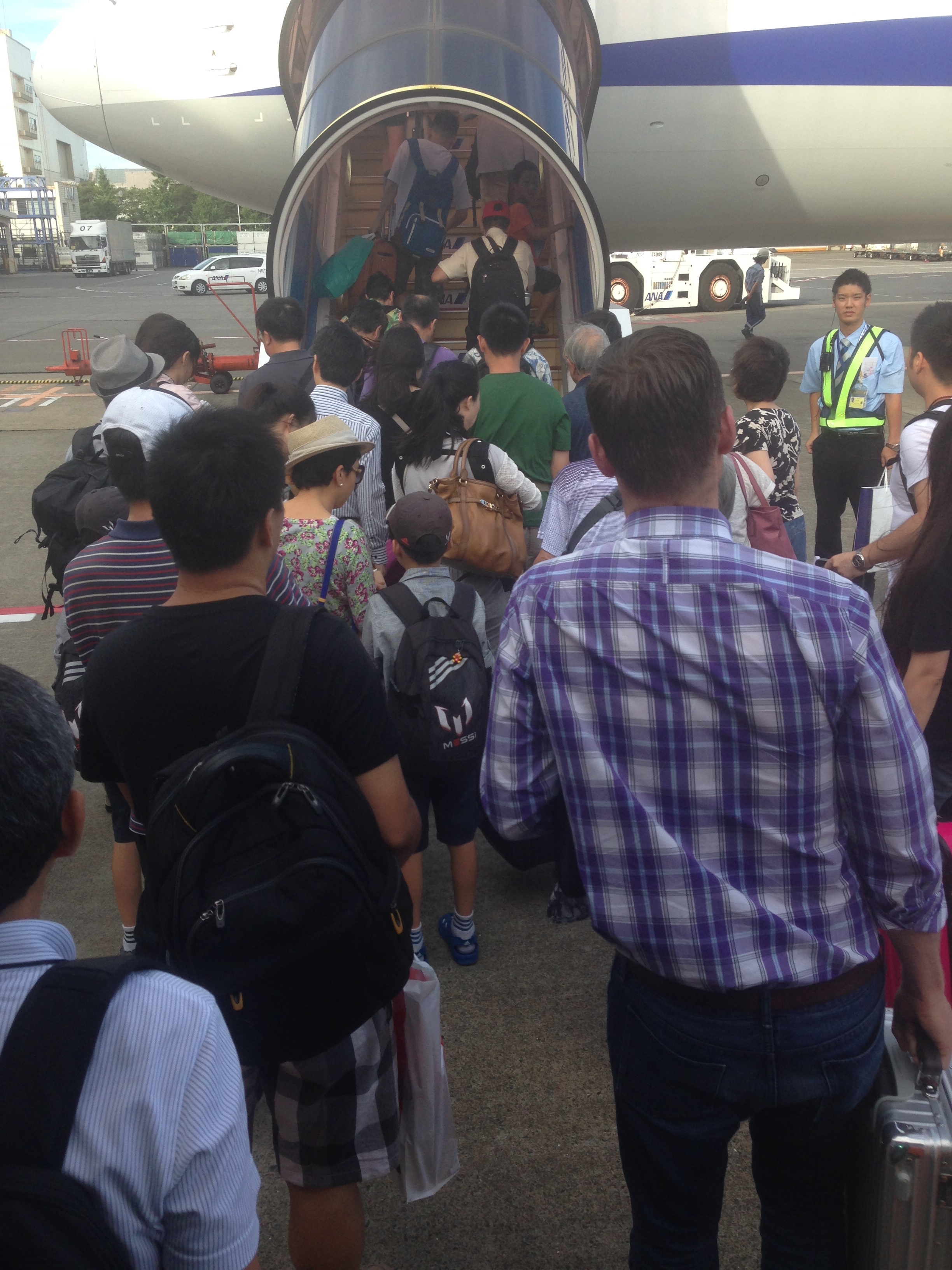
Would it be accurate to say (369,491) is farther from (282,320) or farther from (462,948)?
(462,948)

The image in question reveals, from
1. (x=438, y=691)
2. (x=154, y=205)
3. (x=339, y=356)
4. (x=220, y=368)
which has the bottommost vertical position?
(x=220, y=368)

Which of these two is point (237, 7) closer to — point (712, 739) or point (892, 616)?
point (892, 616)

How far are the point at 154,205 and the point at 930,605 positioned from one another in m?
91.9

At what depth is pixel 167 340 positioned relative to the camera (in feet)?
13.9

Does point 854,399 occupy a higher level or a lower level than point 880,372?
lower

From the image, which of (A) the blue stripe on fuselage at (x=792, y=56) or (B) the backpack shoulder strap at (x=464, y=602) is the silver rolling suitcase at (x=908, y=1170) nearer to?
(B) the backpack shoulder strap at (x=464, y=602)

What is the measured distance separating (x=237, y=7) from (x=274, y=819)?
9312 millimetres

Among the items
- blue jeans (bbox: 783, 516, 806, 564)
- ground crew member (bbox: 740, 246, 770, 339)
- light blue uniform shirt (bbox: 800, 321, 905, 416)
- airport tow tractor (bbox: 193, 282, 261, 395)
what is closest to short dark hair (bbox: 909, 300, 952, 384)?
blue jeans (bbox: 783, 516, 806, 564)

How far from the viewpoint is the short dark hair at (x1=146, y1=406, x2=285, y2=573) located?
169cm

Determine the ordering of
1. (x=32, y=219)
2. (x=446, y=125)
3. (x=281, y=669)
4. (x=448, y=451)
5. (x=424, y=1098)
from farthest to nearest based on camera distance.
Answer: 1. (x=32, y=219)
2. (x=446, y=125)
3. (x=448, y=451)
4. (x=424, y=1098)
5. (x=281, y=669)

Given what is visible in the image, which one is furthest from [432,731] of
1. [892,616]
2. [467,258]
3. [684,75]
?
[684,75]

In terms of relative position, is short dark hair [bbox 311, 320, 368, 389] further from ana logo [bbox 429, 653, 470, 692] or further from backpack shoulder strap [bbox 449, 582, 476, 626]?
ana logo [bbox 429, 653, 470, 692]

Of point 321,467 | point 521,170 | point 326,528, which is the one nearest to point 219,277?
point 521,170

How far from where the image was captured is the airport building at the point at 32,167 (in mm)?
55656
